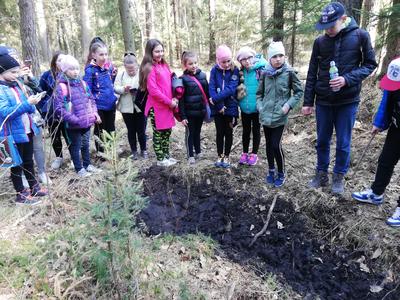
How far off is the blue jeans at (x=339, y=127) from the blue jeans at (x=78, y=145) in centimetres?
377

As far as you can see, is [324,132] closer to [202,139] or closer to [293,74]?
[293,74]

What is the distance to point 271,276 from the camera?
361cm

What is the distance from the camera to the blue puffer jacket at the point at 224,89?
516 centimetres

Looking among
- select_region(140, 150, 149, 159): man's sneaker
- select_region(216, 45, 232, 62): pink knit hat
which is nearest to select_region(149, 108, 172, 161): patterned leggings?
select_region(140, 150, 149, 159): man's sneaker

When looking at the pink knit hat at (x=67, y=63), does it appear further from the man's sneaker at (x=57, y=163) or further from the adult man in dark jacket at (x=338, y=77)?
the adult man in dark jacket at (x=338, y=77)

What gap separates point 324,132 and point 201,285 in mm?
2669

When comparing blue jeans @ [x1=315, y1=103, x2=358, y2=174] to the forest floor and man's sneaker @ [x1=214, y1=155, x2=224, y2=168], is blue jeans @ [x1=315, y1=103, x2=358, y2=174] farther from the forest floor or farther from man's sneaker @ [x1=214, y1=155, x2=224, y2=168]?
man's sneaker @ [x1=214, y1=155, x2=224, y2=168]

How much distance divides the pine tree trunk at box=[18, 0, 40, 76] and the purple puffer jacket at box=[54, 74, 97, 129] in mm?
4241

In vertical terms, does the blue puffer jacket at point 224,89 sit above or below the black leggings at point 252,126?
above

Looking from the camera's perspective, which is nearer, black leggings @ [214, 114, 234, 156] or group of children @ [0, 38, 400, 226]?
group of children @ [0, 38, 400, 226]

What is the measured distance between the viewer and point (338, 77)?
3.94 m

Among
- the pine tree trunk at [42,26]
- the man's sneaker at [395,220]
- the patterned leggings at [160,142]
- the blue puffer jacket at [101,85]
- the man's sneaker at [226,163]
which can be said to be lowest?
the man's sneaker at [395,220]

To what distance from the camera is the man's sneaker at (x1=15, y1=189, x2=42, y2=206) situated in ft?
14.4

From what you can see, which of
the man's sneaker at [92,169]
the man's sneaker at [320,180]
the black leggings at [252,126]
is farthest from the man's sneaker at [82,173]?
the man's sneaker at [320,180]
